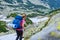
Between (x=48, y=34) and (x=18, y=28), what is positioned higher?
(x=48, y=34)

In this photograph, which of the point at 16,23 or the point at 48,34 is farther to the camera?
the point at 16,23

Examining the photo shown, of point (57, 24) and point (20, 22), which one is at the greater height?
point (57, 24)

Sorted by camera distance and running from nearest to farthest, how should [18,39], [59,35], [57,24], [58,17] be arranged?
[59,35]
[57,24]
[58,17]
[18,39]

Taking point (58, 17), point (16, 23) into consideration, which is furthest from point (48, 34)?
point (16, 23)

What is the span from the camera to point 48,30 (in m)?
9.21

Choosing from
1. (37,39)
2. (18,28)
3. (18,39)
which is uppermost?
(37,39)

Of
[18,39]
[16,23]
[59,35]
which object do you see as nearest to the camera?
[59,35]

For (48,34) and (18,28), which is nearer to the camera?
(48,34)

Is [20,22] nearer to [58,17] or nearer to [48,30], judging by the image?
[58,17]

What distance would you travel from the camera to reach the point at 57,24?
949 cm

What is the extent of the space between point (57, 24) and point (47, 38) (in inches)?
32.5

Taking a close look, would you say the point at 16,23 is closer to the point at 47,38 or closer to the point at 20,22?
the point at 20,22

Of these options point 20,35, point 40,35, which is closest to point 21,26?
point 20,35

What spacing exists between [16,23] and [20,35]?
163cm
